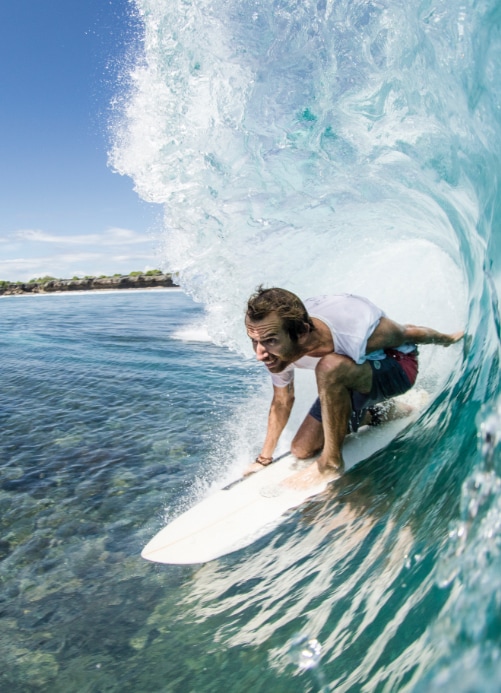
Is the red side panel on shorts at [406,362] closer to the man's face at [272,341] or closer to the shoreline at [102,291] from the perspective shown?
the man's face at [272,341]

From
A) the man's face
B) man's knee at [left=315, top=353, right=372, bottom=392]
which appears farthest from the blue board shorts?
the man's face

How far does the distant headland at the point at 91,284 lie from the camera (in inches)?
2224

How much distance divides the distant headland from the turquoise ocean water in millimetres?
48611

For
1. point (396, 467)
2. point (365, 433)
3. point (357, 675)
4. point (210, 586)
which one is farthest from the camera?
point (365, 433)

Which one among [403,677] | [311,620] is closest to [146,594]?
[311,620]

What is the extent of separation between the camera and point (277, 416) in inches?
153

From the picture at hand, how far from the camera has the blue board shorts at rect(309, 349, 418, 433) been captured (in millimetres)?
3451

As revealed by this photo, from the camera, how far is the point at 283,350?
3.10 meters

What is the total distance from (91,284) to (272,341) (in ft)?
197

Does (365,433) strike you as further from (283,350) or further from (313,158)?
(313,158)

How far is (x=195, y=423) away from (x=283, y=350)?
3397 millimetres

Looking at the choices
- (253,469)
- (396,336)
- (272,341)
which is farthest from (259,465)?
(396,336)

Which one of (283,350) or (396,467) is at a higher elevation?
(283,350)

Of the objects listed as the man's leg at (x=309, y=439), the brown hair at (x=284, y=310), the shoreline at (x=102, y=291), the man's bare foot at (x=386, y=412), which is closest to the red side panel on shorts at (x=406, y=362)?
the man's bare foot at (x=386, y=412)
